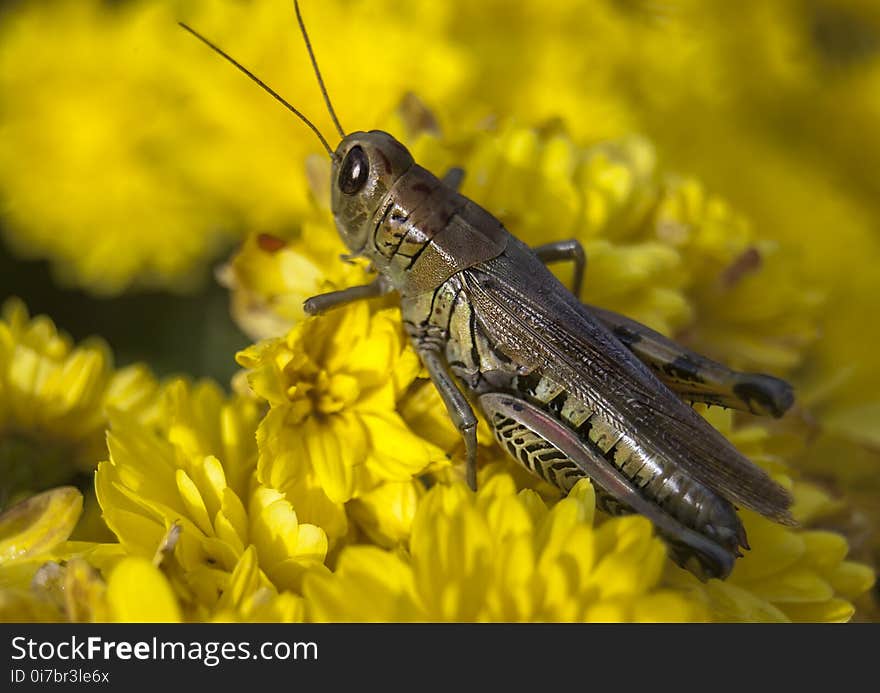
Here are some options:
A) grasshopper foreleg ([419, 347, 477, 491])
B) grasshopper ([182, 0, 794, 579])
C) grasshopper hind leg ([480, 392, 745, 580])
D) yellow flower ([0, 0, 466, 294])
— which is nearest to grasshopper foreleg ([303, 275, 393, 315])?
grasshopper ([182, 0, 794, 579])

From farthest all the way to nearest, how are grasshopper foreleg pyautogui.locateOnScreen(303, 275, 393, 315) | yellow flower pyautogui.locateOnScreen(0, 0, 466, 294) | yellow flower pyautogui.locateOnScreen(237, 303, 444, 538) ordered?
yellow flower pyautogui.locateOnScreen(0, 0, 466, 294)
grasshopper foreleg pyautogui.locateOnScreen(303, 275, 393, 315)
yellow flower pyautogui.locateOnScreen(237, 303, 444, 538)

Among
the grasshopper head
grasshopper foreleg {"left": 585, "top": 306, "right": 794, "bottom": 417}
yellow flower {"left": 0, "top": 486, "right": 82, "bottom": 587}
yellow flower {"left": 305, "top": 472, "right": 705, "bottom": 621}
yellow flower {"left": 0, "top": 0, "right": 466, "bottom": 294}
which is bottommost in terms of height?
yellow flower {"left": 305, "top": 472, "right": 705, "bottom": 621}

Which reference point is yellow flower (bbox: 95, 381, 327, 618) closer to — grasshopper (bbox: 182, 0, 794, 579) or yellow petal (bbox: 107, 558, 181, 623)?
yellow petal (bbox: 107, 558, 181, 623)

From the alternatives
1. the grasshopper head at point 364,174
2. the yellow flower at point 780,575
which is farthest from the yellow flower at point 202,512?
the yellow flower at point 780,575

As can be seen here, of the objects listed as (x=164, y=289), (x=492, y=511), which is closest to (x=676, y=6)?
(x=164, y=289)

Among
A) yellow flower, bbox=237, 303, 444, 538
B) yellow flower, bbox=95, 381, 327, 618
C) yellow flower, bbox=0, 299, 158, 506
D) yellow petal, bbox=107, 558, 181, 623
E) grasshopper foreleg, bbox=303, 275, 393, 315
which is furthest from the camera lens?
yellow flower, bbox=0, 299, 158, 506

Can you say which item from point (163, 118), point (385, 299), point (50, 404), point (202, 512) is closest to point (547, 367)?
point (385, 299)
